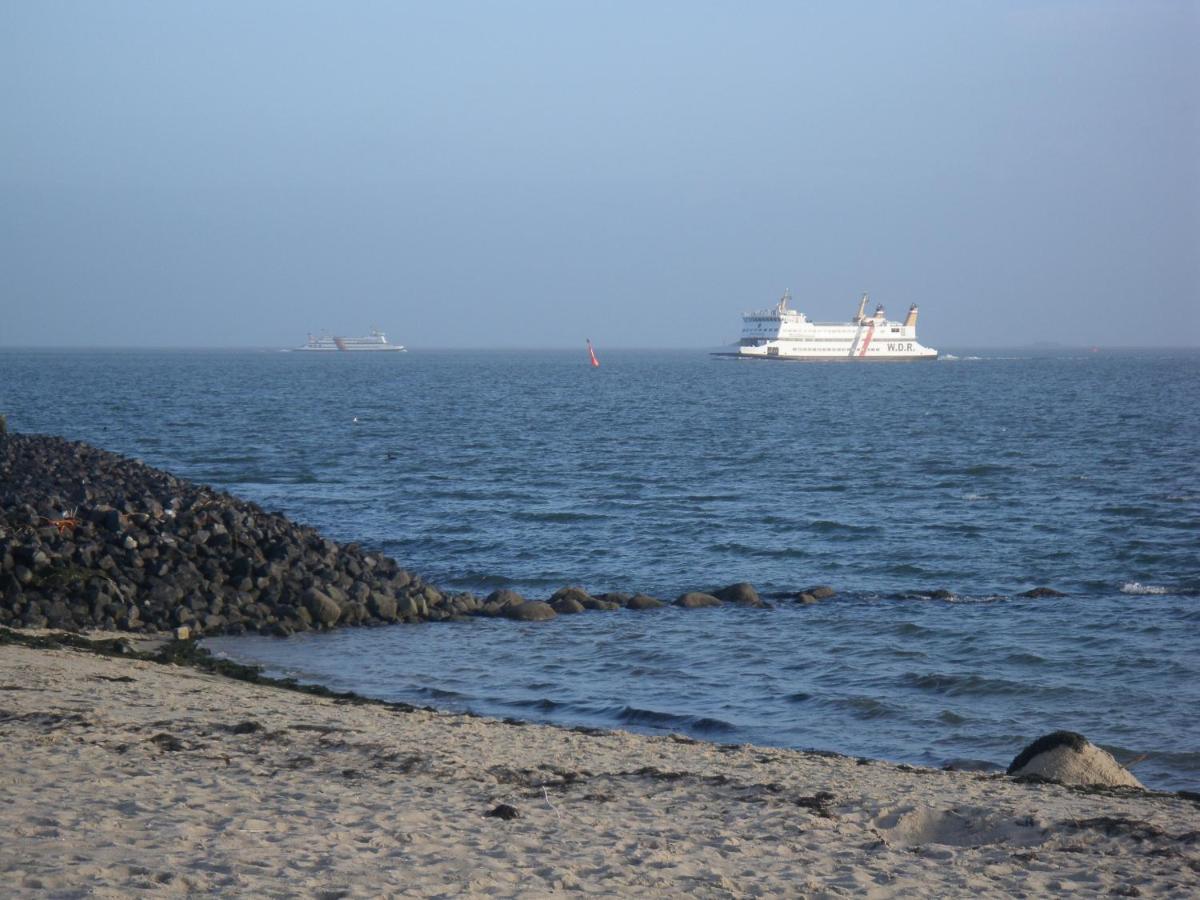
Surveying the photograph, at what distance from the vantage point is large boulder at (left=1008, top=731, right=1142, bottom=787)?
27.0ft

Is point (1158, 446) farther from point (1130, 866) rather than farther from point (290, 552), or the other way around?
point (1130, 866)

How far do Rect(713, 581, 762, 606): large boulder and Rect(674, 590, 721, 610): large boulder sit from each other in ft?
0.66

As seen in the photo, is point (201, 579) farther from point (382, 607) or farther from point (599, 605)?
point (599, 605)

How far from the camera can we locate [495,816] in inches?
263

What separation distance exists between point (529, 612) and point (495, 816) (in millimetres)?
8153

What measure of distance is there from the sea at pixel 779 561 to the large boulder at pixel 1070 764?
1.00 m

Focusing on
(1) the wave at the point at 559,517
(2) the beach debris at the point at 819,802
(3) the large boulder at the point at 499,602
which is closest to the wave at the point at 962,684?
(2) the beach debris at the point at 819,802

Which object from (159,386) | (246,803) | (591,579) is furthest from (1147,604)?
(159,386)

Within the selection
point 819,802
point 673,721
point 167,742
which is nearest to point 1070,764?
point 819,802

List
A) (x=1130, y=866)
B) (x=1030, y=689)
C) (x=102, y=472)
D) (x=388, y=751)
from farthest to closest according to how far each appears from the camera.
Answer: (x=102, y=472)
(x=1030, y=689)
(x=388, y=751)
(x=1130, y=866)

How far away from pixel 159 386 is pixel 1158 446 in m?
60.4

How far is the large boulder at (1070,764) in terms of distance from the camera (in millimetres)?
8227

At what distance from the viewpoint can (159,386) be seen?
78.6m

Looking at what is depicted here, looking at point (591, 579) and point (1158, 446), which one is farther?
point (1158, 446)
